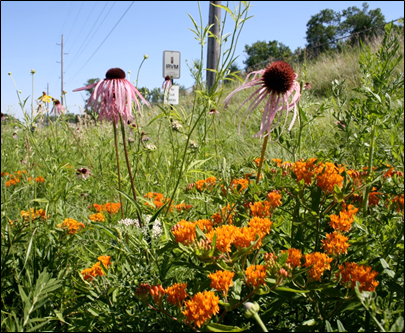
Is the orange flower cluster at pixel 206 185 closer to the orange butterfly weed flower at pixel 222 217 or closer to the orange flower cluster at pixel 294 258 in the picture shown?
the orange butterfly weed flower at pixel 222 217

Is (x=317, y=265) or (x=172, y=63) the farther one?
(x=172, y=63)

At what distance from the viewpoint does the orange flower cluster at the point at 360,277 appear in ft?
2.51

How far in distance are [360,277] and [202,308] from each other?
0.37m

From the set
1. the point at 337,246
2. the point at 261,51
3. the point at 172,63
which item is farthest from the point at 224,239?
the point at 261,51

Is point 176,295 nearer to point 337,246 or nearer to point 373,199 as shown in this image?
point 337,246

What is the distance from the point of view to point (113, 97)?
1.43 meters

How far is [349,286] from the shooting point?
79cm

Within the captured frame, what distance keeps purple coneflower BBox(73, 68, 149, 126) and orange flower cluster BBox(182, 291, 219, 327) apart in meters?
0.90

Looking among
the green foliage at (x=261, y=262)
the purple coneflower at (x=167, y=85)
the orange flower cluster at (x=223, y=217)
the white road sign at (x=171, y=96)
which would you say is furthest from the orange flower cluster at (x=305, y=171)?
the purple coneflower at (x=167, y=85)

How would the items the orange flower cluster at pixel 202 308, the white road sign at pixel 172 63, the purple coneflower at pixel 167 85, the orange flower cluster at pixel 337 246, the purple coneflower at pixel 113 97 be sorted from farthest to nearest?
Result: the white road sign at pixel 172 63 < the purple coneflower at pixel 167 85 < the purple coneflower at pixel 113 97 < the orange flower cluster at pixel 337 246 < the orange flower cluster at pixel 202 308

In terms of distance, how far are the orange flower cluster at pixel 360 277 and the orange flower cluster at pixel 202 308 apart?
1.05ft

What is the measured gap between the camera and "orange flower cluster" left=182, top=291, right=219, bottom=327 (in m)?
0.72

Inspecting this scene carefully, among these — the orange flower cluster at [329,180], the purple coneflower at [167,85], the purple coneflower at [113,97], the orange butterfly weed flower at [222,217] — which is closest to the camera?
the orange flower cluster at [329,180]

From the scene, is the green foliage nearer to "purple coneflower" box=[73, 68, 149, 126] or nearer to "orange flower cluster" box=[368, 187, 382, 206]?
"orange flower cluster" box=[368, 187, 382, 206]
